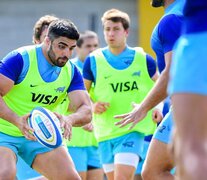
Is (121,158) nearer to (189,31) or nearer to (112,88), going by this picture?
(112,88)

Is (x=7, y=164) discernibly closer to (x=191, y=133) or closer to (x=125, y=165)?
(x=125, y=165)

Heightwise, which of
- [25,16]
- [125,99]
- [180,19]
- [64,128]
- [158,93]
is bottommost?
[25,16]

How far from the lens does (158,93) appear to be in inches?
219

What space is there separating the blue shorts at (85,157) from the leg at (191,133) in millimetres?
5538

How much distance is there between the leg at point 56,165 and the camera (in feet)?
22.0

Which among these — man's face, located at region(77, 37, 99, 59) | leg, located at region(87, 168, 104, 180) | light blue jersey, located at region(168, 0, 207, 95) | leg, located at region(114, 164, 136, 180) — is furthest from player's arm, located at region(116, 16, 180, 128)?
man's face, located at region(77, 37, 99, 59)

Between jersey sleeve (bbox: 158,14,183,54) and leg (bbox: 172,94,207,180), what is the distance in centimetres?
174

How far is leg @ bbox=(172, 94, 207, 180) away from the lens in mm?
4025

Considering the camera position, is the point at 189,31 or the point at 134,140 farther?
the point at 134,140

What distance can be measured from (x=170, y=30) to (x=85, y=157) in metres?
4.10

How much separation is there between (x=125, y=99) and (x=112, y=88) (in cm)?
22

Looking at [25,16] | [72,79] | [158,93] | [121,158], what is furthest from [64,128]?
[25,16]

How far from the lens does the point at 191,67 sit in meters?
4.13

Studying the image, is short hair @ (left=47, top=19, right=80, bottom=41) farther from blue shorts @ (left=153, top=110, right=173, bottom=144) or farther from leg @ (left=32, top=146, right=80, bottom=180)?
blue shorts @ (left=153, top=110, right=173, bottom=144)
